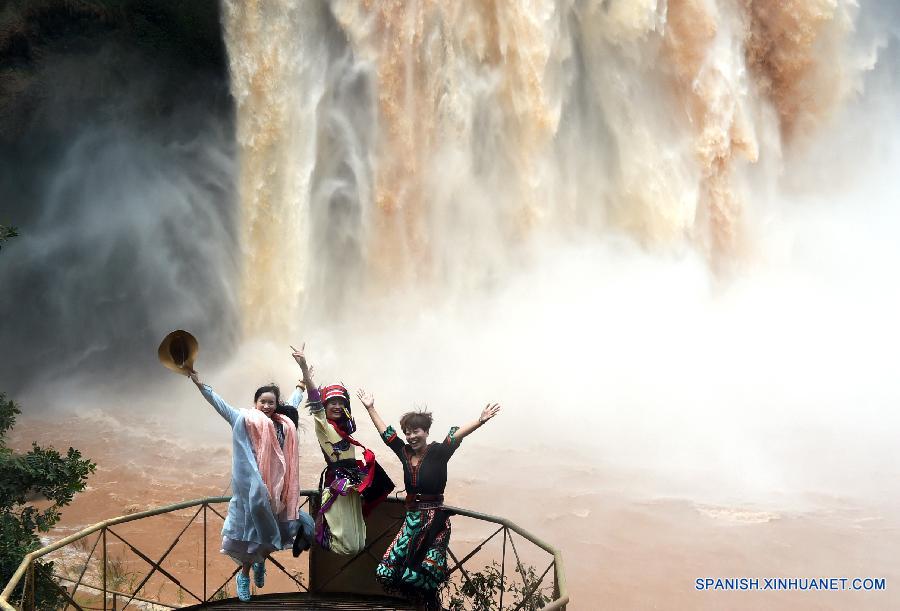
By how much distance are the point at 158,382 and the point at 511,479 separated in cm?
790

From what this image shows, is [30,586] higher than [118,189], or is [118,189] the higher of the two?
[118,189]

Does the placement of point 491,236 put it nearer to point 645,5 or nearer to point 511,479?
point 645,5

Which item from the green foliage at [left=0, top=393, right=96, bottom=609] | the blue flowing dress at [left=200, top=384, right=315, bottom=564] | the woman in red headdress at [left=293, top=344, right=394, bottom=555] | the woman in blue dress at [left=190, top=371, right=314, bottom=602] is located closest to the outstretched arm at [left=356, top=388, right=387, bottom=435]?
the woman in red headdress at [left=293, top=344, right=394, bottom=555]

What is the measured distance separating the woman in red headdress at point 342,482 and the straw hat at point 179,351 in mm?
486

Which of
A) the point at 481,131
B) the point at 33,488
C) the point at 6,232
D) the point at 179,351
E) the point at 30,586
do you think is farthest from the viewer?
the point at 481,131

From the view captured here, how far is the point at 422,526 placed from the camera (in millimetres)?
3775

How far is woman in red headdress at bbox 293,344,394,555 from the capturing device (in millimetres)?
3947

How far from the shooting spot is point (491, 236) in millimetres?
15516

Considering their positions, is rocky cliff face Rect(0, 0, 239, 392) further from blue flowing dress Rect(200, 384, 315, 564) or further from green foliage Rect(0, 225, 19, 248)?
blue flowing dress Rect(200, 384, 315, 564)

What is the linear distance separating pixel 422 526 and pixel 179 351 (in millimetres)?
1282

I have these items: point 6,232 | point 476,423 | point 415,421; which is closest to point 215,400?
point 415,421

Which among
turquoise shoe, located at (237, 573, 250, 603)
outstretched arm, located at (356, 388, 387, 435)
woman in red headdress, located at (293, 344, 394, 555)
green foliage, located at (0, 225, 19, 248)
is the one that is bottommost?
turquoise shoe, located at (237, 573, 250, 603)

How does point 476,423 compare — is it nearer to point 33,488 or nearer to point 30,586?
point 30,586

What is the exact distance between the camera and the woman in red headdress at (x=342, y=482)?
155 inches
